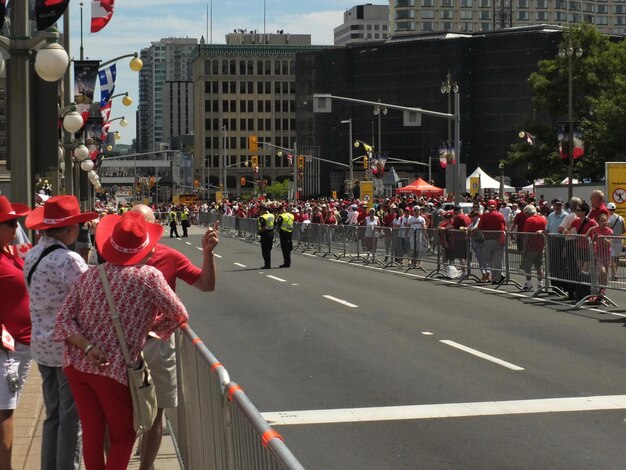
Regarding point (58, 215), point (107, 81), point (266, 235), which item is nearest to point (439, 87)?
point (107, 81)

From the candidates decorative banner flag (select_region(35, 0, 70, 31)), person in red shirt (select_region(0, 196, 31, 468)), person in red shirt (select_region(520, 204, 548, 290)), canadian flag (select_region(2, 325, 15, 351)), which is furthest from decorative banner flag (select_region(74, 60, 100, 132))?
canadian flag (select_region(2, 325, 15, 351))

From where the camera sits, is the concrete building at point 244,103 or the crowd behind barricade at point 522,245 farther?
the concrete building at point 244,103

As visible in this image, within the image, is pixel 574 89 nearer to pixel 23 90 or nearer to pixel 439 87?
pixel 23 90

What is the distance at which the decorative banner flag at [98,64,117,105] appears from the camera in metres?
34.8

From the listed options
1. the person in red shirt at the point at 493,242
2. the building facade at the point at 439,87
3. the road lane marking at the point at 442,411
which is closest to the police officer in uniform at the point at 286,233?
the person in red shirt at the point at 493,242

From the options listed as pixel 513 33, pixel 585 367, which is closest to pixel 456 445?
pixel 585 367

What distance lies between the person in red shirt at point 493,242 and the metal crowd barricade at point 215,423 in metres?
16.8

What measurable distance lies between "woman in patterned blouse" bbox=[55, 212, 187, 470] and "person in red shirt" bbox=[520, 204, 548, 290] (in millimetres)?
16409

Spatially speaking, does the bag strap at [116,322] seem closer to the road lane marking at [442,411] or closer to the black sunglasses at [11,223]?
the black sunglasses at [11,223]

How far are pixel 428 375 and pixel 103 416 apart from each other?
6.08 metres

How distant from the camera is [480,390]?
10703 millimetres

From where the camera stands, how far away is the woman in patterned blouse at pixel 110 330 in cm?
581

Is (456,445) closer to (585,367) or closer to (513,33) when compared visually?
(585,367)

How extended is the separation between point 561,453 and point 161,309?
3.55m
